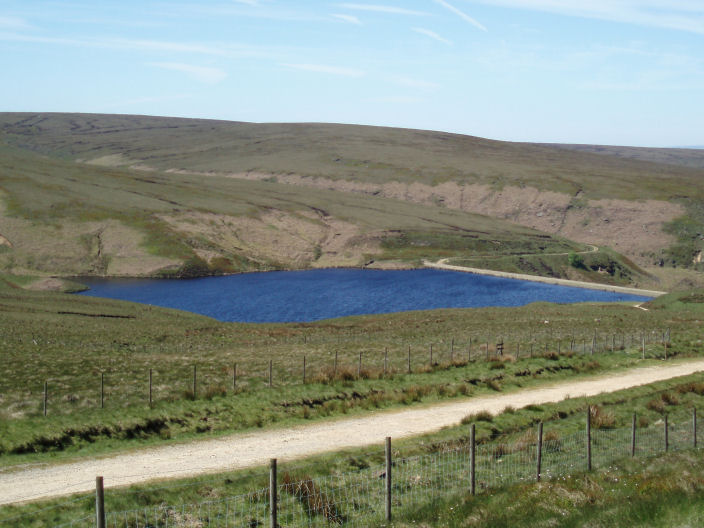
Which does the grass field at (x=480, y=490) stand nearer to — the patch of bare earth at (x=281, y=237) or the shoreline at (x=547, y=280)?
the shoreline at (x=547, y=280)

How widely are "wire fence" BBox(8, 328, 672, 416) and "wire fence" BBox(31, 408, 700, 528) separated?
1136cm

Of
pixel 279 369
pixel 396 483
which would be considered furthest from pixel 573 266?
pixel 396 483

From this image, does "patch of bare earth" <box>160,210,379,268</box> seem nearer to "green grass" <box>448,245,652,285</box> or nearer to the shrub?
"green grass" <box>448,245,652,285</box>

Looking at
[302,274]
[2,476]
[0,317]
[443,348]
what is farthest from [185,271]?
[2,476]

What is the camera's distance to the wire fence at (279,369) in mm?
26859

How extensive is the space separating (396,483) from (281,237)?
514ft

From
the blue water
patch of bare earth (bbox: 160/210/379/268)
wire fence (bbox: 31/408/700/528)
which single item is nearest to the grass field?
wire fence (bbox: 31/408/700/528)

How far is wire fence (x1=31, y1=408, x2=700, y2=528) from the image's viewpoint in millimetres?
14008

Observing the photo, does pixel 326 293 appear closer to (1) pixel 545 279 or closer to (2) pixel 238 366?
(1) pixel 545 279

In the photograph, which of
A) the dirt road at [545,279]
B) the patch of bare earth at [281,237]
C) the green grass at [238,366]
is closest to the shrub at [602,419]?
the green grass at [238,366]

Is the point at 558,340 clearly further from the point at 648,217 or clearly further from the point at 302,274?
the point at 648,217

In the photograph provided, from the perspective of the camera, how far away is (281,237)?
563ft

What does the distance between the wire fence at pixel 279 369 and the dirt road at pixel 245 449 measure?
17.4ft

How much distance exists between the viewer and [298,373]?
34500 mm
